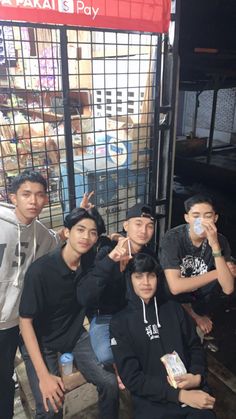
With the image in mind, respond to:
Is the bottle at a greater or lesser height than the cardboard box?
lesser

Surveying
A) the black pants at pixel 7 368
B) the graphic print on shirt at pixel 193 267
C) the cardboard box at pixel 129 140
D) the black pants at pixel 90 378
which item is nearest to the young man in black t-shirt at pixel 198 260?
the graphic print on shirt at pixel 193 267

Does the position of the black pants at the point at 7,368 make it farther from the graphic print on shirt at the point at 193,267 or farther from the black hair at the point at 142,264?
the graphic print on shirt at the point at 193,267

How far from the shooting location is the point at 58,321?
7.90ft

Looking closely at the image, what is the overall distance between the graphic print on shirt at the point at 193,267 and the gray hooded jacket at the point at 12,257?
126 cm

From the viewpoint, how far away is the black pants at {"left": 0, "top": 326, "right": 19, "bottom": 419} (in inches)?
95.7

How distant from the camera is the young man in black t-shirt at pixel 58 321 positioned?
2238 millimetres

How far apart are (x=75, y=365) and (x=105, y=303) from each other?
516mm

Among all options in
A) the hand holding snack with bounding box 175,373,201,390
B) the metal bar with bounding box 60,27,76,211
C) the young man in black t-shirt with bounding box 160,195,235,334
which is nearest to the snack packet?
the hand holding snack with bounding box 175,373,201,390

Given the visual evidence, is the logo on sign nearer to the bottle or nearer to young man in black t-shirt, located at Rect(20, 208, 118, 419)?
young man in black t-shirt, located at Rect(20, 208, 118, 419)

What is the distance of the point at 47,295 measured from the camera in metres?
2.31

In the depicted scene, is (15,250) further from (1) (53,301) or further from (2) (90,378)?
(2) (90,378)

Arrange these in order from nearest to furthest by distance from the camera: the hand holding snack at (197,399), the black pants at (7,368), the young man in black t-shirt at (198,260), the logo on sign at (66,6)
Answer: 1. the hand holding snack at (197,399)
2. the black pants at (7,368)
3. the young man in black t-shirt at (198,260)
4. the logo on sign at (66,6)

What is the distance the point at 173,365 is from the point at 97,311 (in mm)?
727

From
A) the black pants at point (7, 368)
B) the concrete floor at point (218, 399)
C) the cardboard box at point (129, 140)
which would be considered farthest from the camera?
the cardboard box at point (129, 140)
